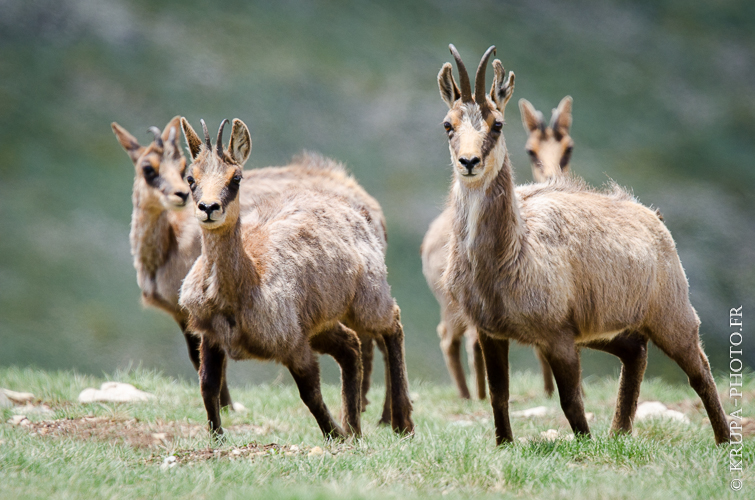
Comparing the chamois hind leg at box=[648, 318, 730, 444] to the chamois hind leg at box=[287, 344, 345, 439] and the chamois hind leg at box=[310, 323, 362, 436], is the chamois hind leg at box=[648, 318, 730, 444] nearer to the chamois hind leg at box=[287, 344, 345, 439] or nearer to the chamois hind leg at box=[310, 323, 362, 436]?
the chamois hind leg at box=[310, 323, 362, 436]

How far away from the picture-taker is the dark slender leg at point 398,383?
662 cm

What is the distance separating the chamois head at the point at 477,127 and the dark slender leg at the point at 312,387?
171 centimetres

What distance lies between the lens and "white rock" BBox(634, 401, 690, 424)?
6.86 metres

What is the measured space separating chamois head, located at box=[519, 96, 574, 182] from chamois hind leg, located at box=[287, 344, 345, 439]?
4348mm

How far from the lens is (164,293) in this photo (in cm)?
781

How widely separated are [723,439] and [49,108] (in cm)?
1924

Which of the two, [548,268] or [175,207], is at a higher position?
[175,207]

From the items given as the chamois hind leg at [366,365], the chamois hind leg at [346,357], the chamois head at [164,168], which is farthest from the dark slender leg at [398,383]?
the chamois head at [164,168]

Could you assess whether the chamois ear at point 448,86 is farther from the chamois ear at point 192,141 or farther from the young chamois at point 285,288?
the chamois ear at point 192,141

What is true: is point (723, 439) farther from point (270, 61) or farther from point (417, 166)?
point (270, 61)

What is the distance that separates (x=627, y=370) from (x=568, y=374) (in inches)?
53.4

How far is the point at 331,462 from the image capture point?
466 centimetres

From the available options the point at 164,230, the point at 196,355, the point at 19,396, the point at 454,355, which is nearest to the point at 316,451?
the point at 196,355

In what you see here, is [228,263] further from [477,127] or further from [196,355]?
[196,355]
